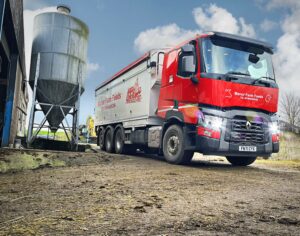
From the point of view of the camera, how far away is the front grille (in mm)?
7289

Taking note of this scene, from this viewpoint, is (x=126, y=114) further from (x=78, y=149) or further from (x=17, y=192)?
(x=17, y=192)

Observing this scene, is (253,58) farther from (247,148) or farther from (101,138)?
(101,138)

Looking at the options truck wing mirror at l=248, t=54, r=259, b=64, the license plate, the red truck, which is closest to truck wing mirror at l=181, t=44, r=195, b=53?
the red truck

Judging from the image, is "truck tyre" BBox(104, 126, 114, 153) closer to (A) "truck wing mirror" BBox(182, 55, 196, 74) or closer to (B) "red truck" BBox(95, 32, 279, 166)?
(B) "red truck" BBox(95, 32, 279, 166)

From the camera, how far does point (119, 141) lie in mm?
12156

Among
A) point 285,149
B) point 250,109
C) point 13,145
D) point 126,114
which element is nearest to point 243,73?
point 250,109

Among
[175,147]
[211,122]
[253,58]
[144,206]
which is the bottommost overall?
[144,206]

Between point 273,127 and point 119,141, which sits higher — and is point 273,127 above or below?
above

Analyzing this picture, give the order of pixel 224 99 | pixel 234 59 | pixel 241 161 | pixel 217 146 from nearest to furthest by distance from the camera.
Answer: pixel 217 146
pixel 224 99
pixel 234 59
pixel 241 161

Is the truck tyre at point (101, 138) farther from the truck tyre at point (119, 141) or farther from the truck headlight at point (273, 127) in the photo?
the truck headlight at point (273, 127)

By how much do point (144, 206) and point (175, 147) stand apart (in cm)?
467

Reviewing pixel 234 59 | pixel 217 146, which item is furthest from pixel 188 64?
pixel 217 146

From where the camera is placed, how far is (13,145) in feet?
36.4

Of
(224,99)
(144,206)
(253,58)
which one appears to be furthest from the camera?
(253,58)
